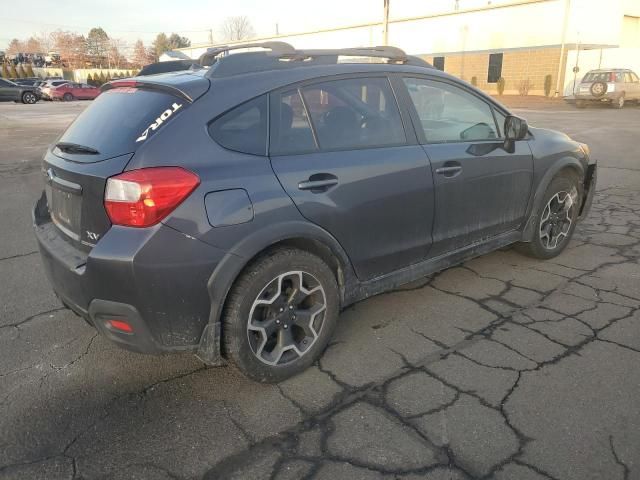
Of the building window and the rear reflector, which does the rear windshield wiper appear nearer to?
the rear reflector

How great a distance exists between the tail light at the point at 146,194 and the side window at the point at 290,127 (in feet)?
1.83

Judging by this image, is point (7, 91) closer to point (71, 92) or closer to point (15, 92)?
point (15, 92)

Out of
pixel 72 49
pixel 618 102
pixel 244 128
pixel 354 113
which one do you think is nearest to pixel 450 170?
pixel 354 113

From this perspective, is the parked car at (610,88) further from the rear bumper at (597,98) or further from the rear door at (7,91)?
the rear door at (7,91)

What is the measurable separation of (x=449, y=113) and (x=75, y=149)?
2506 millimetres

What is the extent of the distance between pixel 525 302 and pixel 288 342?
1.98 meters

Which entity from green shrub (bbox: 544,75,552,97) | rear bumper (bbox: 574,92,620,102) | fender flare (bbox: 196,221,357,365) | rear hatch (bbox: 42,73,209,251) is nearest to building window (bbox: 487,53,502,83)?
green shrub (bbox: 544,75,552,97)

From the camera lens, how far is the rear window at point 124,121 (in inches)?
100.0

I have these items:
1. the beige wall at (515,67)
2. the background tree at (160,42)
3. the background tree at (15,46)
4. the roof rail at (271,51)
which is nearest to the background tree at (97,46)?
the background tree at (160,42)

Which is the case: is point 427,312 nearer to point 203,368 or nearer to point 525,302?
point 525,302

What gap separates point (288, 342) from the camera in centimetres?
290

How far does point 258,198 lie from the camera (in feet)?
8.48

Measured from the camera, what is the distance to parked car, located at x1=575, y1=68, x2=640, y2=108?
23.5 m

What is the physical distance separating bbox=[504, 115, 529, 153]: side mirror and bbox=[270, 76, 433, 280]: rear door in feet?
3.20
